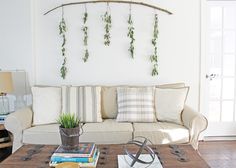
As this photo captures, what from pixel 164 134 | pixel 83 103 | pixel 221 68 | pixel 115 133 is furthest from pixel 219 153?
pixel 83 103

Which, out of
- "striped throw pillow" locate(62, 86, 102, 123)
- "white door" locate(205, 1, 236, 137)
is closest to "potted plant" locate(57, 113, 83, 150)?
"striped throw pillow" locate(62, 86, 102, 123)

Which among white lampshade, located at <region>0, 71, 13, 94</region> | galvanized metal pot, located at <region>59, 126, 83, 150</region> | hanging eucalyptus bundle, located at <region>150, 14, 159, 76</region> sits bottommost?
galvanized metal pot, located at <region>59, 126, 83, 150</region>

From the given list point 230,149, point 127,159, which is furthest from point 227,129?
point 127,159

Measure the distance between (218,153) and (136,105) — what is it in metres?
1.23

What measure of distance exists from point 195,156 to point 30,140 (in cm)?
171

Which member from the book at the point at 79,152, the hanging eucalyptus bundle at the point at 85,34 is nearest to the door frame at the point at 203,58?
the hanging eucalyptus bundle at the point at 85,34

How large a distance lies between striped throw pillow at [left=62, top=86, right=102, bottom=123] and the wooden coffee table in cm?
99

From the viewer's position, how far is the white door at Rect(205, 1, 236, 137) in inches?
150

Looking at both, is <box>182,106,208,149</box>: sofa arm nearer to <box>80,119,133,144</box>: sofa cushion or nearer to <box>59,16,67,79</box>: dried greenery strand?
<box>80,119,133,144</box>: sofa cushion

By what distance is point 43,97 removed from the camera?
319cm

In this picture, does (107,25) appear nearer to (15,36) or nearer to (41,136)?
(15,36)

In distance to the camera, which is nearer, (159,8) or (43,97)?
(43,97)

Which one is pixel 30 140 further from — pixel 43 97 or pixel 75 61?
pixel 75 61

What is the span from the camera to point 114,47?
3.71 m
